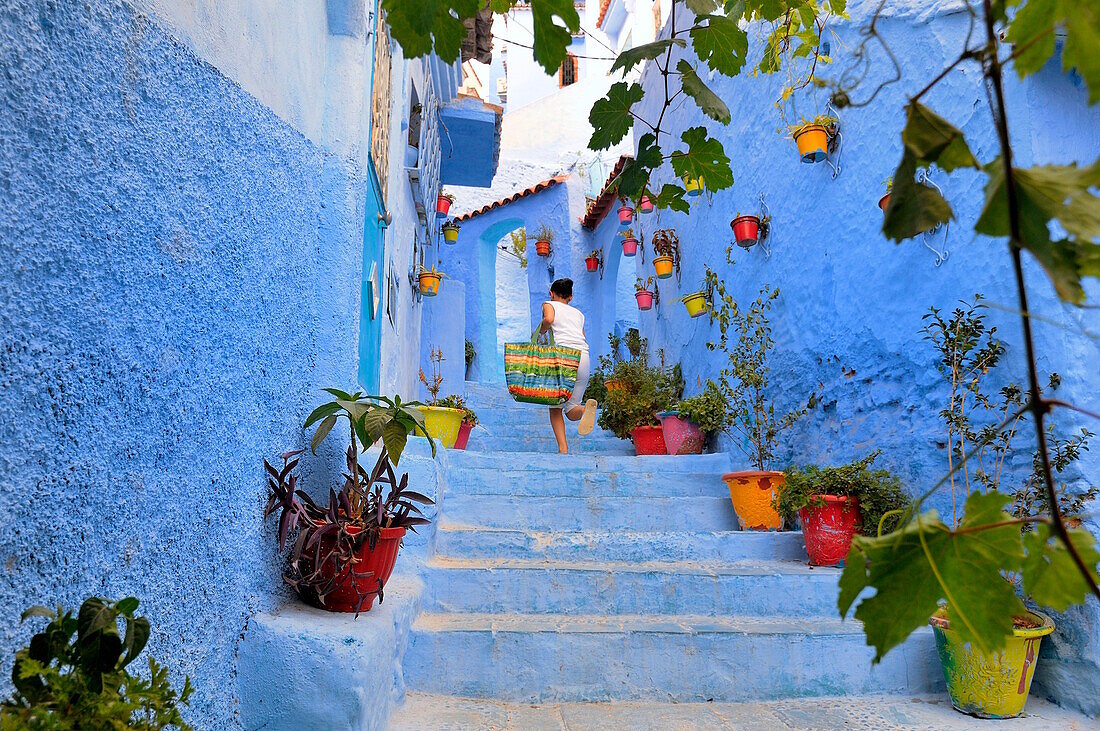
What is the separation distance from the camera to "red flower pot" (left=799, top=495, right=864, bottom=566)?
3926mm

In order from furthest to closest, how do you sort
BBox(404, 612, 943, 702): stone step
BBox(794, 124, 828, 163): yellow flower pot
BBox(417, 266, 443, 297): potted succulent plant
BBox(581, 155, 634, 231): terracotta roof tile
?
BBox(581, 155, 634, 231): terracotta roof tile → BBox(417, 266, 443, 297): potted succulent plant → BBox(794, 124, 828, 163): yellow flower pot → BBox(404, 612, 943, 702): stone step

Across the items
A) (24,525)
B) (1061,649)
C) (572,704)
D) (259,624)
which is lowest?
(572,704)

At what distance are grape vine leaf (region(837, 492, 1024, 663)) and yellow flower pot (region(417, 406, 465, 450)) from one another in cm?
529

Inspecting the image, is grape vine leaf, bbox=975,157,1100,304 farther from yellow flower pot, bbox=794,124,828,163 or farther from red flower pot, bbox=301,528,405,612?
yellow flower pot, bbox=794,124,828,163

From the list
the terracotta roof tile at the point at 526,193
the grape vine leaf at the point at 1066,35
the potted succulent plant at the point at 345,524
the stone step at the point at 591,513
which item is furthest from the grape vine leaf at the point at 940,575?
the terracotta roof tile at the point at 526,193

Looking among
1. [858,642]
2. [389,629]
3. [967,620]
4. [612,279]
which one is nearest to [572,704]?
[389,629]

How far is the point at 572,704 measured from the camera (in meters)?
2.98

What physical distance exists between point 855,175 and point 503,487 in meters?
2.72

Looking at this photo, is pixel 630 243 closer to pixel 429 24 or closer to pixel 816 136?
pixel 816 136

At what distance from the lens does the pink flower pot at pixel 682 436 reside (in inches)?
238

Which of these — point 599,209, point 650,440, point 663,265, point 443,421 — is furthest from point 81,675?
point 599,209

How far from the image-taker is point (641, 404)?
265 inches

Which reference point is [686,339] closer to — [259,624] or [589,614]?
[589,614]

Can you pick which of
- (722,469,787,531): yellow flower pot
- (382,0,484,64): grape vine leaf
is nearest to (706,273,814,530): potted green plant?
(722,469,787,531): yellow flower pot
